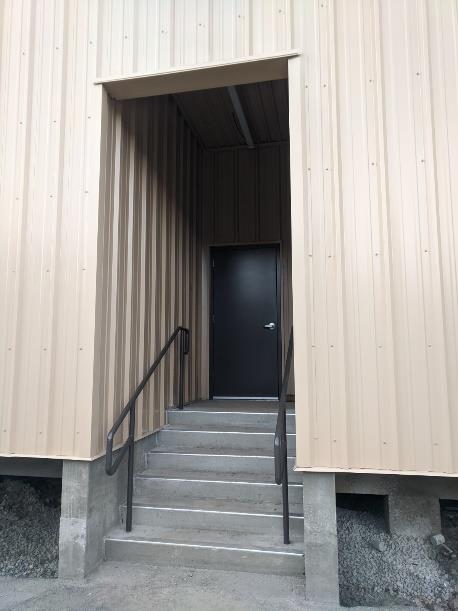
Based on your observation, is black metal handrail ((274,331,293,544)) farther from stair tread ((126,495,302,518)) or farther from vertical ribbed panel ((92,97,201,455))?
vertical ribbed panel ((92,97,201,455))

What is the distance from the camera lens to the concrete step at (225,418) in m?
4.36

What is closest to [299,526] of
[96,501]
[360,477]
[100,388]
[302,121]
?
[360,477]

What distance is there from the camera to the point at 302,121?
10.3 feet

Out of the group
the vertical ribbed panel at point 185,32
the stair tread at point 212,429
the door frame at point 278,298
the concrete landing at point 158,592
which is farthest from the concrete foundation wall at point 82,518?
the door frame at point 278,298

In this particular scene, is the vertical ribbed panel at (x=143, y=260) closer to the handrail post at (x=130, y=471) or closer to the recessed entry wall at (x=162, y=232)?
the recessed entry wall at (x=162, y=232)

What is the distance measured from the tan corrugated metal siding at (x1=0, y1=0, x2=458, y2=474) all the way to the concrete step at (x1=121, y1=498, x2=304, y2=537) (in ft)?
2.39

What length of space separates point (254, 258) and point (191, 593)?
4.31 metres

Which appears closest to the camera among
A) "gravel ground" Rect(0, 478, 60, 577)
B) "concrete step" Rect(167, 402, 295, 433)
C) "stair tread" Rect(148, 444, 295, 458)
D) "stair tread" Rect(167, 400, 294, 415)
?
"gravel ground" Rect(0, 478, 60, 577)

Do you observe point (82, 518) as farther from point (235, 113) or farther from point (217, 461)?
point (235, 113)

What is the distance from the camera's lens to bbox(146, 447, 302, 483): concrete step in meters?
3.81

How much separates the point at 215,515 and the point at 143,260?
215 cm

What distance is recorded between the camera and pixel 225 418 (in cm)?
445

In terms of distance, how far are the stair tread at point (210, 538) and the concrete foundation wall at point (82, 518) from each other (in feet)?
0.60

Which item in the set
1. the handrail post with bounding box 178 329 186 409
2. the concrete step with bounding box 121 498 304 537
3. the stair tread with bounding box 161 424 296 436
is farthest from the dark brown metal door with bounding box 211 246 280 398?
the concrete step with bounding box 121 498 304 537
